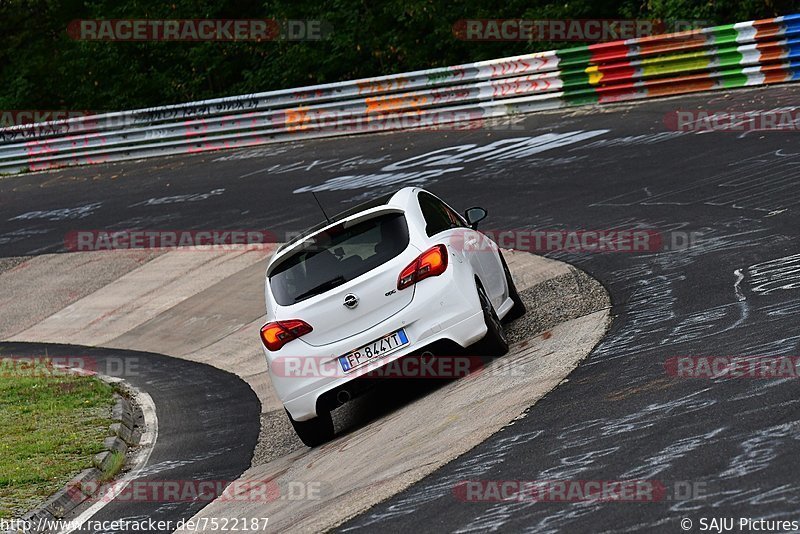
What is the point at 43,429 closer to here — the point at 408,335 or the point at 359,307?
the point at 359,307

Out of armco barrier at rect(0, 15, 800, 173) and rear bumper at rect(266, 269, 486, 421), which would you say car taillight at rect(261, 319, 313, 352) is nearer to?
rear bumper at rect(266, 269, 486, 421)

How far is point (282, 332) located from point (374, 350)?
30.8 inches

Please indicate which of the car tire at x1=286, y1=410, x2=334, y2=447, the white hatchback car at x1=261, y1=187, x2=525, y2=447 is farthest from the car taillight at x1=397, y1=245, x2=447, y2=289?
the car tire at x1=286, y1=410, x2=334, y2=447

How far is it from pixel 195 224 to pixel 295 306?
11.7m

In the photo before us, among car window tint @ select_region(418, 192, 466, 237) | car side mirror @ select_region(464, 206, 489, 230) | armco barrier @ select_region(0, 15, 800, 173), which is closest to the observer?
car window tint @ select_region(418, 192, 466, 237)

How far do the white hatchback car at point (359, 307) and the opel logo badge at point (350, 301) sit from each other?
0.01m

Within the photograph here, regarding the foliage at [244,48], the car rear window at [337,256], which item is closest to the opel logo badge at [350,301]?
the car rear window at [337,256]

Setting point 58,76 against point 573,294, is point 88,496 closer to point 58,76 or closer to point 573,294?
point 573,294

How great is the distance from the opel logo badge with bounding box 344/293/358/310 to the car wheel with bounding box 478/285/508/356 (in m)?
1.03

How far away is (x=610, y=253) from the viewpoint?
13297 mm

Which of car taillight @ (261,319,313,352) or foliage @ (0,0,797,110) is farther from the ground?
foliage @ (0,0,797,110)

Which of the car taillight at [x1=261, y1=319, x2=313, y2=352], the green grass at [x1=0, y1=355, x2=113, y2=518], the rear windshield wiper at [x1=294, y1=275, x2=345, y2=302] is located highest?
the rear windshield wiper at [x1=294, y1=275, x2=345, y2=302]

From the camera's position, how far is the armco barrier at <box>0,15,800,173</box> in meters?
20.1

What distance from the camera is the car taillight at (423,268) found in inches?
371
